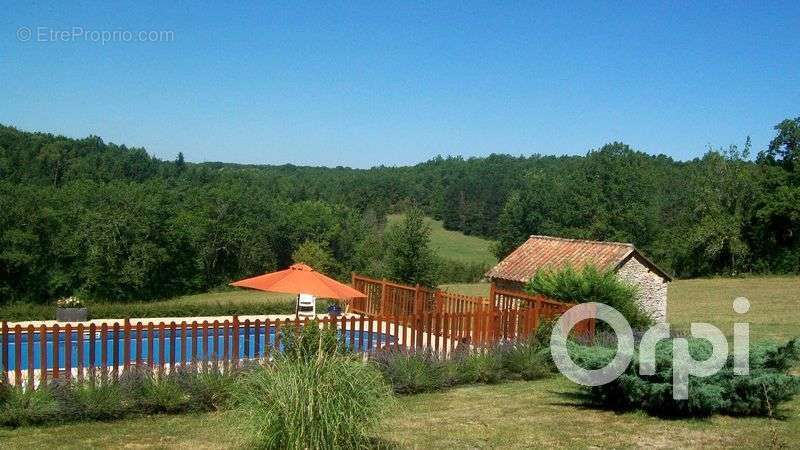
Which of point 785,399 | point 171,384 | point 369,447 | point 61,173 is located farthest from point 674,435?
point 61,173

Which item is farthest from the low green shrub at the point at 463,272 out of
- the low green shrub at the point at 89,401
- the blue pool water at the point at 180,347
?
the low green shrub at the point at 89,401

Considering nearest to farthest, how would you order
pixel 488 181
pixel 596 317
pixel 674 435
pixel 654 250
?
pixel 674 435 → pixel 596 317 → pixel 654 250 → pixel 488 181

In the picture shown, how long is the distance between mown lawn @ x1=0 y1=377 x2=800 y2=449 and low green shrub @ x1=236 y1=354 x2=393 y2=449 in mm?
487

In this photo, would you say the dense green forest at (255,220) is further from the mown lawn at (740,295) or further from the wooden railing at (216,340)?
the wooden railing at (216,340)

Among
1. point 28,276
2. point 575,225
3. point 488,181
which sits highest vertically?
point 488,181

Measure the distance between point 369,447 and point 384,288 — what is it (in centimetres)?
1301

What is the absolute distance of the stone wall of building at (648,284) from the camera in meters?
25.6

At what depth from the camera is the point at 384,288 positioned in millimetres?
19719

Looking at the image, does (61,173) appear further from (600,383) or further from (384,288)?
(600,383)

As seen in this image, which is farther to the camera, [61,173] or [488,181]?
[488,181]

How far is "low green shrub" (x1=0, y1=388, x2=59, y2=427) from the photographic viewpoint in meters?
8.32

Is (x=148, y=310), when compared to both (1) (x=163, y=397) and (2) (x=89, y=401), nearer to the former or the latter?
(1) (x=163, y=397)

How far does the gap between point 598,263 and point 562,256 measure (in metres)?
1.81

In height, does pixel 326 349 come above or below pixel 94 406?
above
